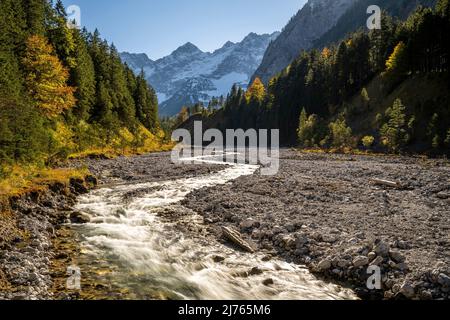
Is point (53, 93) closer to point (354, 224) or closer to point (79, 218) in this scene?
point (79, 218)

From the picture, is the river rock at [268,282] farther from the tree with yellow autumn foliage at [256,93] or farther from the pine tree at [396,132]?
the tree with yellow autumn foliage at [256,93]

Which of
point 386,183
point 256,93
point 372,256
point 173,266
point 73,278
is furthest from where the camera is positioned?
point 256,93

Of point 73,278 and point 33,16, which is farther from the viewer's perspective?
point 33,16

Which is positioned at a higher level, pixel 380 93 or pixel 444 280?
pixel 380 93

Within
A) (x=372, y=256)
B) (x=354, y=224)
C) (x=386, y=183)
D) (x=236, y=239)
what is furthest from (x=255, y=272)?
(x=386, y=183)

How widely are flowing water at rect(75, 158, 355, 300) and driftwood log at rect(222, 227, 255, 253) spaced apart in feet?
1.36

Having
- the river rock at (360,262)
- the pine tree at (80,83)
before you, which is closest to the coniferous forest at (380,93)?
the river rock at (360,262)

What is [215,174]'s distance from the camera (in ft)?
117

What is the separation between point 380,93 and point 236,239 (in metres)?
75.8

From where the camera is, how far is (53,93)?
3512cm

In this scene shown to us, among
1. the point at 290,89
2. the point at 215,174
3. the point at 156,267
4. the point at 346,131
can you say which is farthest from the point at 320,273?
the point at 290,89

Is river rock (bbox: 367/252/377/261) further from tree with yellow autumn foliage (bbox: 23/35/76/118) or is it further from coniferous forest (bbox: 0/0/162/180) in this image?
tree with yellow autumn foliage (bbox: 23/35/76/118)
